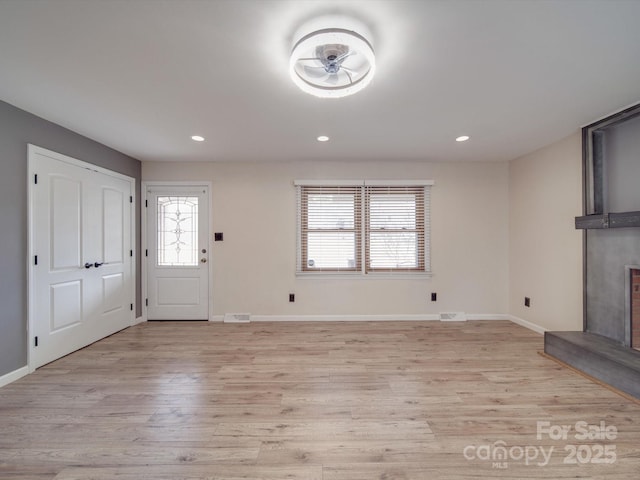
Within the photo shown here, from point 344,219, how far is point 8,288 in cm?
371

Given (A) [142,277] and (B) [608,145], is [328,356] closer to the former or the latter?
(A) [142,277]

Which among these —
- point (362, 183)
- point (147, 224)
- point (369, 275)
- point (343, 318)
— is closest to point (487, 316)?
point (369, 275)

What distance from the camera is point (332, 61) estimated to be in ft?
5.42

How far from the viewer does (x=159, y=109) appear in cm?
244

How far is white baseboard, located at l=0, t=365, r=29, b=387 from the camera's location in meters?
2.29

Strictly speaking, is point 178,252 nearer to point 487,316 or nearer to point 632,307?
point 487,316

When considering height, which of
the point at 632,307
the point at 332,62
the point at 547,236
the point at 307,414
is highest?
the point at 332,62

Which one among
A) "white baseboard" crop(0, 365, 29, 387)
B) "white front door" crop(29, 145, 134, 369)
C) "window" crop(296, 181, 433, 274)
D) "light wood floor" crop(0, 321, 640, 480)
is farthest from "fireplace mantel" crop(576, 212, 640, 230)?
"white baseboard" crop(0, 365, 29, 387)

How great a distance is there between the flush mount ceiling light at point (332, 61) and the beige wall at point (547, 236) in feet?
9.68

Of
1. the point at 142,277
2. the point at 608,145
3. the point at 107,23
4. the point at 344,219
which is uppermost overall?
the point at 107,23

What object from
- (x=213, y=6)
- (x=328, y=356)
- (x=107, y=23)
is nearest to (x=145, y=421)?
(x=328, y=356)

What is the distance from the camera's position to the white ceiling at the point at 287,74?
4.61 feet

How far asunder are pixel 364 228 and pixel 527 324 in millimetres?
2669

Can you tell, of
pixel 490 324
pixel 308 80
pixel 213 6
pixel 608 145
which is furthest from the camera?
pixel 490 324
